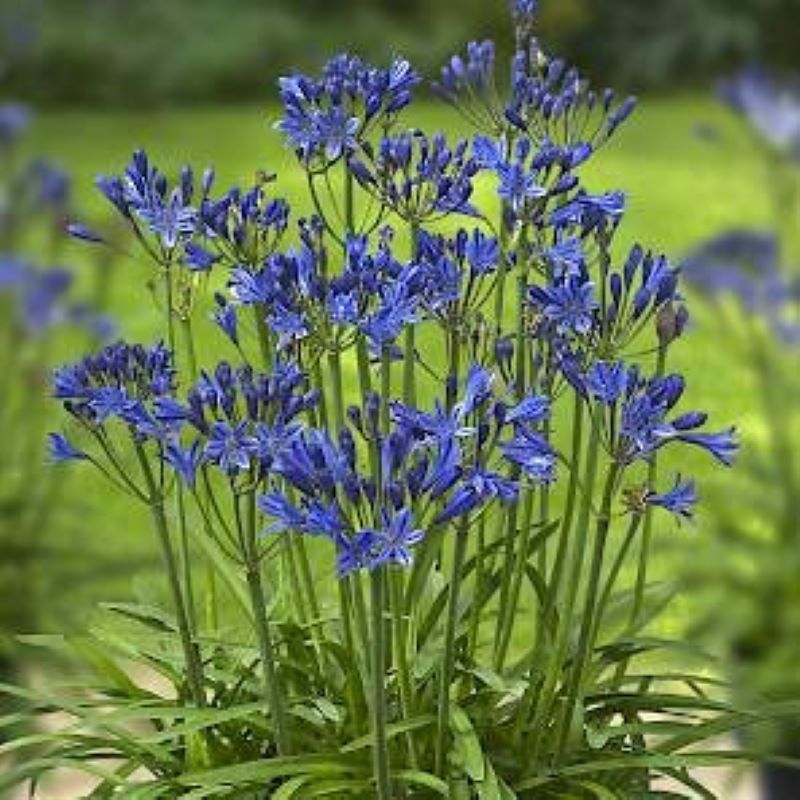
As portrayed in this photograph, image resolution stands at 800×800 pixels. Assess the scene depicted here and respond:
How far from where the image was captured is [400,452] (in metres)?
1.81

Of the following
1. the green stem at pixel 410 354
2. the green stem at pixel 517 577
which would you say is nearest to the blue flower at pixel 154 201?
the green stem at pixel 410 354

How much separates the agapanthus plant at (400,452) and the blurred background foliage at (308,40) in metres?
10.2

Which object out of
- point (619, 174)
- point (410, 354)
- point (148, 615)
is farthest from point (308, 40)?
point (410, 354)

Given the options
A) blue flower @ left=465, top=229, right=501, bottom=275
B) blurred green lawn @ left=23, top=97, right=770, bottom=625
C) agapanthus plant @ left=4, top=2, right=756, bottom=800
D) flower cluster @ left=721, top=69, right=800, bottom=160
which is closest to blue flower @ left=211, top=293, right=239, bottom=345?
agapanthus plant @ left=4, top=2, right=756, bottom=800

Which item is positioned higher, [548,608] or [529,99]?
[529,99]

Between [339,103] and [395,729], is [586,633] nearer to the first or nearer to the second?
[395,729]

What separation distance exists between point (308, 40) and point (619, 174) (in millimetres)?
4143

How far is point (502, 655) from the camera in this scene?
2.21 meters

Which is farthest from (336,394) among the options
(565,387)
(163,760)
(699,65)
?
(699,65)

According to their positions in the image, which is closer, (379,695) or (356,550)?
(356,550)

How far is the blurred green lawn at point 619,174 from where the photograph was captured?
18.4 ft

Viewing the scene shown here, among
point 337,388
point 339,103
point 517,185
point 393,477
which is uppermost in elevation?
point 339,103

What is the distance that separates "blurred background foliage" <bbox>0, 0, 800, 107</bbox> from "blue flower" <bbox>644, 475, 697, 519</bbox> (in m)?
10.5

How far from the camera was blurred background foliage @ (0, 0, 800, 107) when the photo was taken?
13648mm
